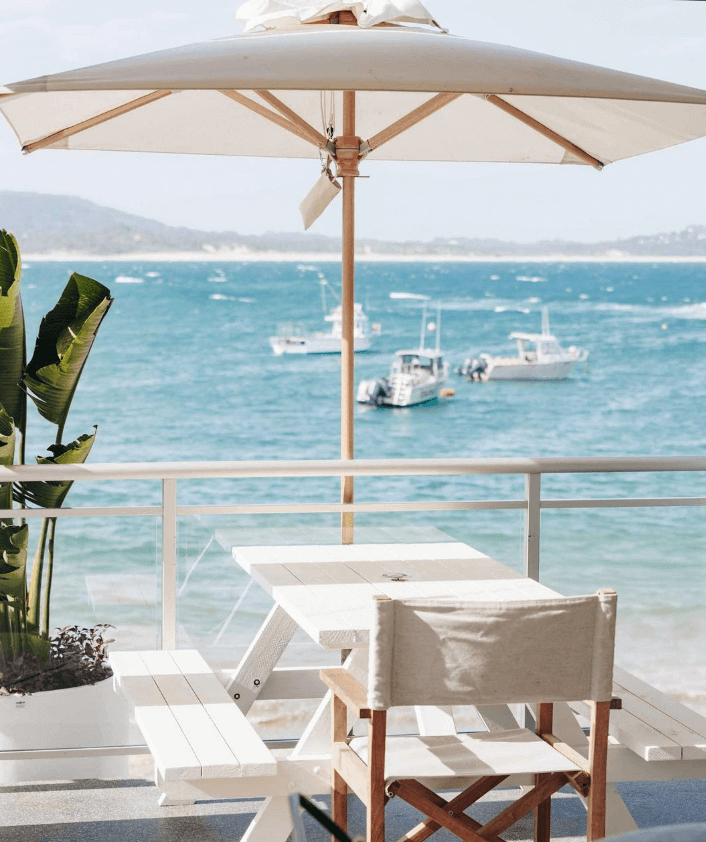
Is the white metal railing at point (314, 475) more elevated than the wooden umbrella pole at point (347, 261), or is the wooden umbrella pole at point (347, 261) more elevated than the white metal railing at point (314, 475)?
the wooden umbrella pole at point (347, 261)

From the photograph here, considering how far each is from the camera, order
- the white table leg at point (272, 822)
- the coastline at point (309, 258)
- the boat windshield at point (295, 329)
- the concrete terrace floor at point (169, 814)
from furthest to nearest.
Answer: the boat windshield at point (295, 329), the coastline at point (309, 258), the concrete terrace floor at point (169, 814), the white table leg at point (272, 822)

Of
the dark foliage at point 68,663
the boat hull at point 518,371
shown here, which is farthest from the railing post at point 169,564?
the boat hull at point 518,371

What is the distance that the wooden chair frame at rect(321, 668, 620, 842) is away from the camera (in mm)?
2492

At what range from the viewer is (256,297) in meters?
32.0

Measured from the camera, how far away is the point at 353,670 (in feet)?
10.0

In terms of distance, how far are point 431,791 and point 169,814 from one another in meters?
1.17

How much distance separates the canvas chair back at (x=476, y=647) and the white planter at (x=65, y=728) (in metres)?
1.36

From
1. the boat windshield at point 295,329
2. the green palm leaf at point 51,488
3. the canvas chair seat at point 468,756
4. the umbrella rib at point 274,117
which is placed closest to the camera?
the canvas chair seat at point 468,756

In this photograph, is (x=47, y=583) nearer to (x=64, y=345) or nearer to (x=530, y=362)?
(x=64, y=345)

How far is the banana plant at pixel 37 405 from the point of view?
353 centimetres

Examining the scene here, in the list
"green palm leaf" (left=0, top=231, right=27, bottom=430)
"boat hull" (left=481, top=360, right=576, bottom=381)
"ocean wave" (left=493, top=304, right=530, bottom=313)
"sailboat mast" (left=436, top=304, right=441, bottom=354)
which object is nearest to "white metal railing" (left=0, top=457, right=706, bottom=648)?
"green palm leaf" (left=0, top=231, right=27, bottom=430)

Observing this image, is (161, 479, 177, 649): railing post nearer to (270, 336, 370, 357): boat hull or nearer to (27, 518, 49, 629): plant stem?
(27, 518, 49, 629): plant stem

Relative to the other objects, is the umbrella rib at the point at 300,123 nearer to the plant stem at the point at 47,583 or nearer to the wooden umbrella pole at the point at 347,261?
the wooden umbrella pole at the point at 347,261

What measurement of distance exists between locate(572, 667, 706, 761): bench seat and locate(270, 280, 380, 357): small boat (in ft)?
93.8
